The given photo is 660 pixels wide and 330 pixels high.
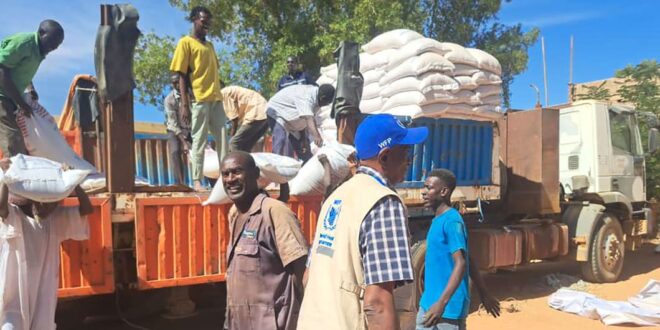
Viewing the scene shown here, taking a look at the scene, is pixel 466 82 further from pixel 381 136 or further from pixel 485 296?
pixel 381 136

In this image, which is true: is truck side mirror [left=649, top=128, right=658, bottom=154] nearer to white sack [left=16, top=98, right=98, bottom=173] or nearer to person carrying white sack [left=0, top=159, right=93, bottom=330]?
white sack [left=16, top=98, right=98, bottom=173]

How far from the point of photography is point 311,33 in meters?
11.8

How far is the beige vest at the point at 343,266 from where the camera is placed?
1613 millimetres

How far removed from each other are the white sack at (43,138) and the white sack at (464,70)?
174 inches

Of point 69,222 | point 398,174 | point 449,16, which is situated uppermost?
point 449,16

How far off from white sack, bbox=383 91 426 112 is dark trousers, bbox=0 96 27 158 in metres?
3.89

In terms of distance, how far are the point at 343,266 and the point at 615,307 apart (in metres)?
5.24

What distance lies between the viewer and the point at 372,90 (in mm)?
6832

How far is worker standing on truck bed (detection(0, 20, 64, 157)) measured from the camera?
3488 mm

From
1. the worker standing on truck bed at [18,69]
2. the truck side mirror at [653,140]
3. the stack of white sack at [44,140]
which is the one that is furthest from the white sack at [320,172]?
the truck side mirror at [653,140]

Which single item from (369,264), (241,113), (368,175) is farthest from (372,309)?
(241,113)

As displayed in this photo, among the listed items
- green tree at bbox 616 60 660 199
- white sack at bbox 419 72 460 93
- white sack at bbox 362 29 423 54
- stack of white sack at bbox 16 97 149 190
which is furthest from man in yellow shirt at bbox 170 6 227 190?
green tree at bbox 616 60 660 199

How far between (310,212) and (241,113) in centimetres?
166

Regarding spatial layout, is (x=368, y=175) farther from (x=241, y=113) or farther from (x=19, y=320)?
(x=241, y=113)
